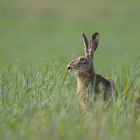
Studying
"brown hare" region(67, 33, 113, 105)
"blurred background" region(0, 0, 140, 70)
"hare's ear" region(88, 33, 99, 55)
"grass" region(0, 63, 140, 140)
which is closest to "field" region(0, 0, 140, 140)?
"grass" region(0, 63, 140, 140)

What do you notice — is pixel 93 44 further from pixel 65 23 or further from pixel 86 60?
pixel 65 23

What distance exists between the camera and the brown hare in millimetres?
7391

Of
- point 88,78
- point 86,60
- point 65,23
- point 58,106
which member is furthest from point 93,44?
point 65,23

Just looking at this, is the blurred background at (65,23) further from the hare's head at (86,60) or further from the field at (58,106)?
the field at (58,106)

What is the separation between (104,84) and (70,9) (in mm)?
39269

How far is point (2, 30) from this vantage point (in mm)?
40406

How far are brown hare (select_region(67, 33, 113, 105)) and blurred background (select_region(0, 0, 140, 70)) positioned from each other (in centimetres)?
2225

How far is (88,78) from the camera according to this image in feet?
25.9

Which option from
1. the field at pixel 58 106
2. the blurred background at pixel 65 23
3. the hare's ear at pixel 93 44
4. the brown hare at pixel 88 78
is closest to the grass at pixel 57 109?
the field at pixel 58 106

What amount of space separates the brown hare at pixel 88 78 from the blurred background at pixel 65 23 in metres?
22.2

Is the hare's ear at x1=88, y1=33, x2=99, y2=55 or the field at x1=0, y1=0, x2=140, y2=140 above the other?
the hare's ear at x1=88, y1=33, x2=99, y2=55

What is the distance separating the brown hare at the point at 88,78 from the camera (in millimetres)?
7391

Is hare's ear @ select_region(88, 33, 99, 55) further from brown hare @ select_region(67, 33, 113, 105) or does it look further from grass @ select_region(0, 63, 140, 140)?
grass @ select_region(0, 63, 140, 140)

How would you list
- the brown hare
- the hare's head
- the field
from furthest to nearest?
the hare's head → the brown hare → the field
